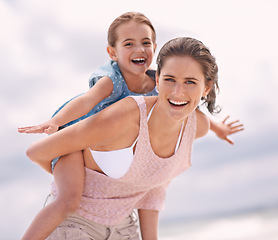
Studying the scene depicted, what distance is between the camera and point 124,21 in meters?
2.52

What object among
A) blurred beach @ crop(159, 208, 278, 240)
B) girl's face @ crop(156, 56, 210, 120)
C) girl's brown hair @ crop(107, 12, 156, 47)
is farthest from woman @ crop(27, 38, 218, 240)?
blurred beach @ crop(159, 208, 278, 240)

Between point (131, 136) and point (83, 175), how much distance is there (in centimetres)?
34

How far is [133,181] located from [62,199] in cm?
39

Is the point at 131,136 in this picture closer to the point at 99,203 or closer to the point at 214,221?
the point at 99,203

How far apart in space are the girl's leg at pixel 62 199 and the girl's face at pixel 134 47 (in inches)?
26.3

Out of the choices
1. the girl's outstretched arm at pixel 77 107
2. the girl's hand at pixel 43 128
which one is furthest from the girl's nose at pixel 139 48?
the girl's hand at pixel 43 128

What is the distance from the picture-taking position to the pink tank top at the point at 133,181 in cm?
216

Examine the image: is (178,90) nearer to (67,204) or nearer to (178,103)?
(178,103)

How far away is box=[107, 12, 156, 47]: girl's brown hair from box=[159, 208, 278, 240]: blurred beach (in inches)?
216

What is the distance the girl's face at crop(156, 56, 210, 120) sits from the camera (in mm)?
2031

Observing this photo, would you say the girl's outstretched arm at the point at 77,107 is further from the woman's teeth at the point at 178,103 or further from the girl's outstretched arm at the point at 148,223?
the girl's outstretched arm at the point at 148,223

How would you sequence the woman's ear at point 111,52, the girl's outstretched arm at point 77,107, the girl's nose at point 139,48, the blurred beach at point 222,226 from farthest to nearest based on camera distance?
1. the blurred beach at point 222,226
2. the woman's ear at point 111,52
3. the girl's nose at point 139,48
4. the girl's outstretched arm at point 77,107

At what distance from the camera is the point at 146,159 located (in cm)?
219

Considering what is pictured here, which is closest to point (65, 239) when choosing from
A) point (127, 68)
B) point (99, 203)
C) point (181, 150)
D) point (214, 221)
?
point (99, 203)
